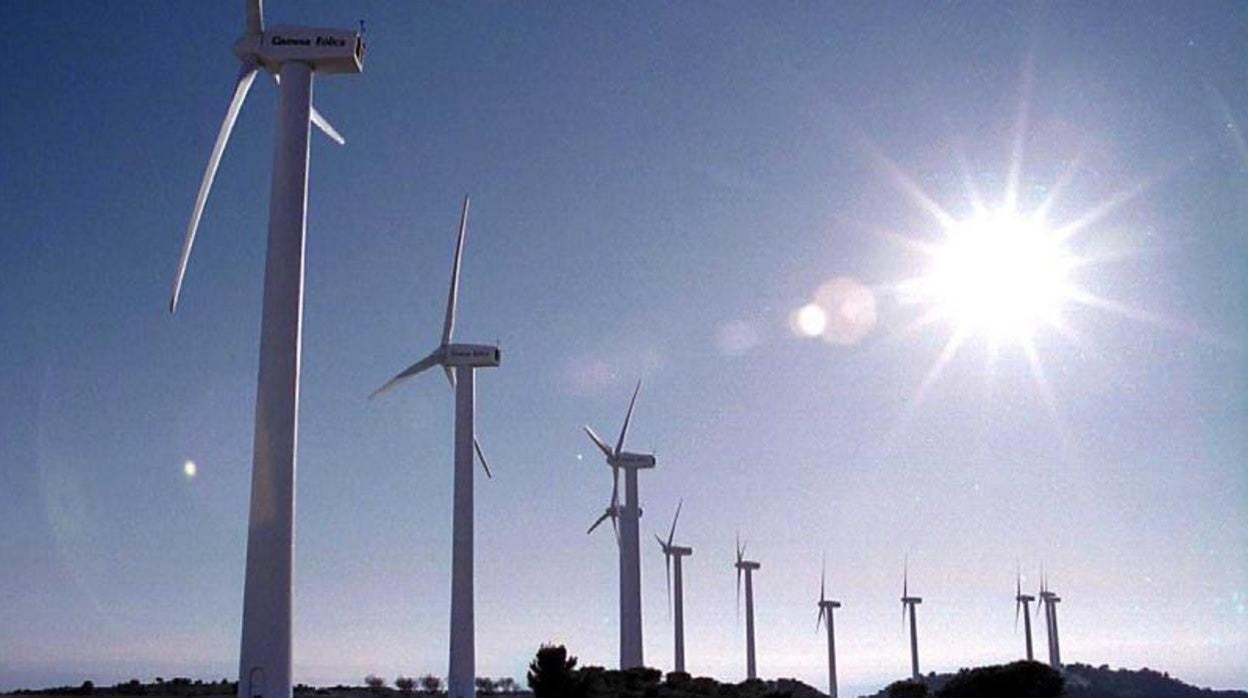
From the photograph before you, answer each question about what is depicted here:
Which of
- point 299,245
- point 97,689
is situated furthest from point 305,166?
point 97,689

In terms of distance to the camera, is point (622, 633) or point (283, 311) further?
point (622, 633)

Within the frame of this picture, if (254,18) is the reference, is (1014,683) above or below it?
below

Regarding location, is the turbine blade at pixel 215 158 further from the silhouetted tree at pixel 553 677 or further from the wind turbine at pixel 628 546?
the wind turbine at pixel 628 546

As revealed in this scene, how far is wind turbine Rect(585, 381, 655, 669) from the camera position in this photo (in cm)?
14038

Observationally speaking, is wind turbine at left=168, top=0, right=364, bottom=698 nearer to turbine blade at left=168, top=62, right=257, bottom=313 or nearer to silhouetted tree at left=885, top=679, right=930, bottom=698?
turbine blade at left=168, top=62, right=257, bottom=313

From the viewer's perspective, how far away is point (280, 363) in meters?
50.0

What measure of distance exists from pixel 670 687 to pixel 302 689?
7502cm

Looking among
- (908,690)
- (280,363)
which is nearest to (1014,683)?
(908,690)

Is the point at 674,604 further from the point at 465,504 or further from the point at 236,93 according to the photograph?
the point at 236,93

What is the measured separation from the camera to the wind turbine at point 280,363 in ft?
156

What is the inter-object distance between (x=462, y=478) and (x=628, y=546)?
51.2 meters

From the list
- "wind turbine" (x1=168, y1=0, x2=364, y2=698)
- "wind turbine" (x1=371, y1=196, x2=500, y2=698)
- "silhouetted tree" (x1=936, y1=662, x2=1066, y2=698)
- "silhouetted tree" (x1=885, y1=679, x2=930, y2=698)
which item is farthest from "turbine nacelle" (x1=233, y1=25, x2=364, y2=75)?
"silhouetted tree" (x1=885, y1=679, x2=930, y2=698)

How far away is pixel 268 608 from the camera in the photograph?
156 feet

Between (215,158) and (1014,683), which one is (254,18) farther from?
(1014,683)
